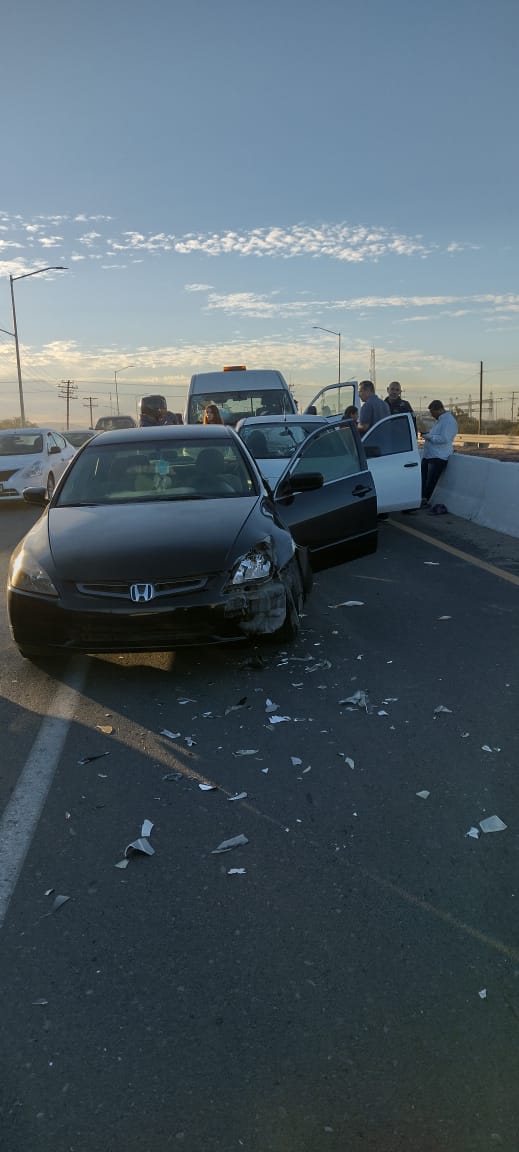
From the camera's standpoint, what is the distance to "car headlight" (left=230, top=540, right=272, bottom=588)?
5660 mm

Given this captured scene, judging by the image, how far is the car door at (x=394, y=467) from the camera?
504 inches

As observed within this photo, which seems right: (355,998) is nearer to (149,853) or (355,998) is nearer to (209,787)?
(149,853)

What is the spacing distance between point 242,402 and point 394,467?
4923 mm

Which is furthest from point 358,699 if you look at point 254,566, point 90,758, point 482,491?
point 482,491

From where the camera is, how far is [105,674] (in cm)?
604

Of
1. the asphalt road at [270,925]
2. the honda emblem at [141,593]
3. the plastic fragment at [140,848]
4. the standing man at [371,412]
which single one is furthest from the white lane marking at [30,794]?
the standing man at [371,412]

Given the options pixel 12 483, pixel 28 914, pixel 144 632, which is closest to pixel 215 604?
pixel 144 632

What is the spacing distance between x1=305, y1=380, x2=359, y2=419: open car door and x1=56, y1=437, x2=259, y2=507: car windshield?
31.7ft

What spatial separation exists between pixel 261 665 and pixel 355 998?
3425 millimetres

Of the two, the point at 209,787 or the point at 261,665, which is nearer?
the point at 209,787

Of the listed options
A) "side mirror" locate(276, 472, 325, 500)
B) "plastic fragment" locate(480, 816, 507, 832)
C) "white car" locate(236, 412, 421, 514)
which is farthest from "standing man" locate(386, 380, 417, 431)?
"plastic fragment" locate(480, 816, 507, 832)

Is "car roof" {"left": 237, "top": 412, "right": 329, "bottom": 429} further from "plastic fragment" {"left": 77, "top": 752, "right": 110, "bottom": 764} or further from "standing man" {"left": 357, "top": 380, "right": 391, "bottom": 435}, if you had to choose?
"plastic fragment" {"left": 77, "top": 752, "right": 110, "bottom": 764}

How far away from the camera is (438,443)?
1496 centimetres

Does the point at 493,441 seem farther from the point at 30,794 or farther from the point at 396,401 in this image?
the point at 30,794
